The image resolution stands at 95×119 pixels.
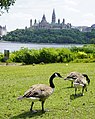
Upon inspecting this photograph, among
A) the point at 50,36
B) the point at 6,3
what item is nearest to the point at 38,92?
the point at 6,3

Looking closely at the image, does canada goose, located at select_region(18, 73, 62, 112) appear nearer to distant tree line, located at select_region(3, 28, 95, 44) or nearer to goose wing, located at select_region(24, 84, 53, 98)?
goose wing, located at select_region(24, 84, 53, 98)

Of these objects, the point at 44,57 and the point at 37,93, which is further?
the point at 44,57

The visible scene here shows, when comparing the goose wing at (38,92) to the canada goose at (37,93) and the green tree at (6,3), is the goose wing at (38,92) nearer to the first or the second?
the canada goose at (37,93)

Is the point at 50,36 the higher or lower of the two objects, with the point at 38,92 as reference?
higher

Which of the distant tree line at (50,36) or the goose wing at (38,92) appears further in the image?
the distant tree line at (50,36)

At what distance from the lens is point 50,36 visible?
103 meters

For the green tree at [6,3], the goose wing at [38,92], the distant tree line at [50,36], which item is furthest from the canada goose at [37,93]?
the distant tree line at [50,36]

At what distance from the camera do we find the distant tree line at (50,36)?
9519cm

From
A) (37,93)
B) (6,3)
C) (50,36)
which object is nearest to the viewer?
(37,93)

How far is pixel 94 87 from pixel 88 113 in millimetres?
4797

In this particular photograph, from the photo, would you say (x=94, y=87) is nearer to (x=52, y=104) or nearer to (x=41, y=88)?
(x=52, y=104)

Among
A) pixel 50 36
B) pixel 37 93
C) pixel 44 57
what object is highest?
pixel 50 36

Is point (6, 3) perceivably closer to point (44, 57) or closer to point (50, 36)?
point (44, 57)

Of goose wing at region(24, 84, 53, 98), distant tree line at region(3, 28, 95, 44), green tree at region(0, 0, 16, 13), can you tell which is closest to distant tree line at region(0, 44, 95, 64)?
green tree at region(0, 0, 16, 13)
